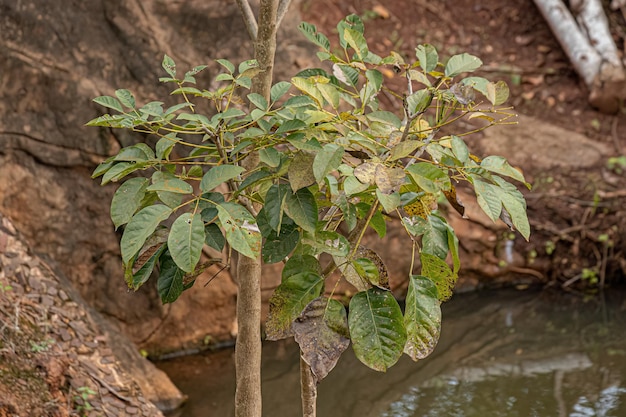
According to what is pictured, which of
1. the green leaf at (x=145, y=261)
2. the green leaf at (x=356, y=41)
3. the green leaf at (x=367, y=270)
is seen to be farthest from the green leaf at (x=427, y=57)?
the green leaf at (x=145, y=261)

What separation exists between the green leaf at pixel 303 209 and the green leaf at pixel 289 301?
5.1 inches

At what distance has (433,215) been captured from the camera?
188 centimetres

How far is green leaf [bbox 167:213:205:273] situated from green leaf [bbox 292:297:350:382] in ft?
0.87

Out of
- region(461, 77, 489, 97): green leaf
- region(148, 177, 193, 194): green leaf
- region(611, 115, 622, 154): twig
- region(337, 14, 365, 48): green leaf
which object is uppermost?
region(611, 115, 622, 154): twig

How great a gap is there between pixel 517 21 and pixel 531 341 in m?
2.73

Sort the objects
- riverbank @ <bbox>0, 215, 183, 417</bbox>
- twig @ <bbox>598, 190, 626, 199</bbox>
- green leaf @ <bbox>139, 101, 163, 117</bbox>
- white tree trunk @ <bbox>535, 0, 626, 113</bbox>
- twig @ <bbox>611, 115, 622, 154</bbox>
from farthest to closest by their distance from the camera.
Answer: white tree trunk @ <bbox>535, 0, 626, 113</bbox> < twig @ <bbox>611, 115, 622, 154</bbox> < twig @ <bbox>598, 190, 626, 199</bbox> < riverbank @ <bbox>0, 215, 183, 417</bbox> < green leaf @ <bbox>139, 101, 163, 117</bbox>

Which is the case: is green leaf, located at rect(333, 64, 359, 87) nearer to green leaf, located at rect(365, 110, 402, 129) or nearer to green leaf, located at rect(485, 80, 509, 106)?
green leaf, located at rect(365, 110, 402, 129)

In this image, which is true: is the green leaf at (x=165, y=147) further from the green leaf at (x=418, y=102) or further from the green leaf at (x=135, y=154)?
the green leaf at (x=418, y=102)

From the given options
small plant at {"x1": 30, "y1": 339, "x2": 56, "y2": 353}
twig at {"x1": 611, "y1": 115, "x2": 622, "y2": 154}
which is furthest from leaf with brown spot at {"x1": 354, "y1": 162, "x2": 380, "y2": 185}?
twig at {"x1": 611, "y1": 115, "x2": 622, "y2": 154}

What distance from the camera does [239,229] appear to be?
167cm

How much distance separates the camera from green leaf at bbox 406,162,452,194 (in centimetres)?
165

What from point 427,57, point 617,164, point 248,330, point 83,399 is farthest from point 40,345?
point 617,164

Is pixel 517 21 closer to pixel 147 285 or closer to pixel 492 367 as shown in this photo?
pixel 492 367

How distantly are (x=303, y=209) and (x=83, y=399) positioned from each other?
5.18 feet
